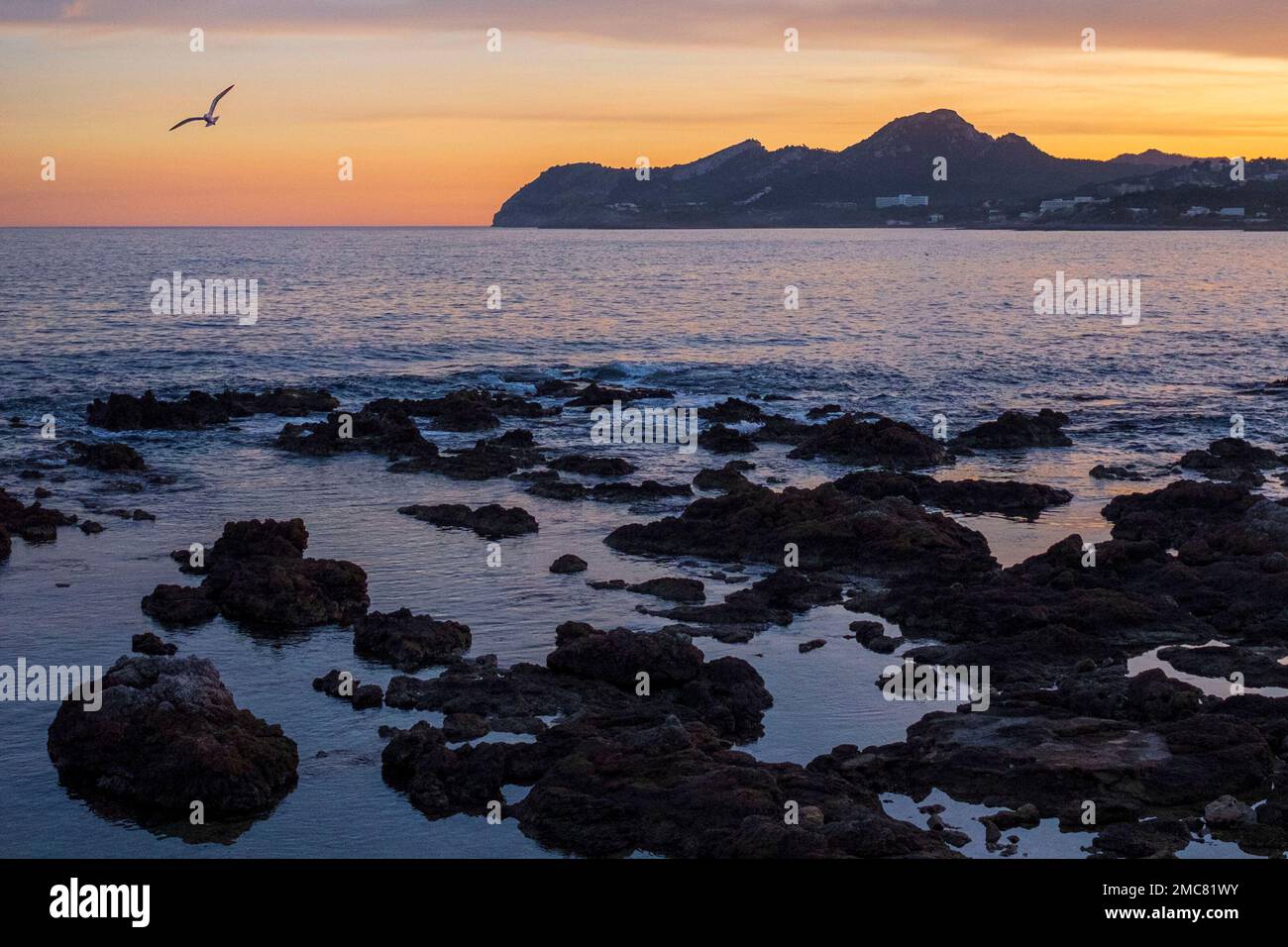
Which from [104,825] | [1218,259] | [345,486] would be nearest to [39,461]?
[345,486]

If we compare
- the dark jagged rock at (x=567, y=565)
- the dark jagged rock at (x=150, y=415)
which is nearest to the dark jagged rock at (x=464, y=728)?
the dark jagged rock at (x=567, y=565)

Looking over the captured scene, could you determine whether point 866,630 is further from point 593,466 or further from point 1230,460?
point 1230,460

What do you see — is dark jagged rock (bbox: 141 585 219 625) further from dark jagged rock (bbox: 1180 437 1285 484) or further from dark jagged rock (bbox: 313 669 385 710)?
dark jagged rock (bbox: 1180 437 1285 484)

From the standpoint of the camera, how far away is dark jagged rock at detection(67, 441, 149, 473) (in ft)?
112

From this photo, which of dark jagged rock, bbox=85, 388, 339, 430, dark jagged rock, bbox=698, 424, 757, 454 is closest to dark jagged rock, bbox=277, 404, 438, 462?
dark jagged rock, bbox=85, 388, 339, 430

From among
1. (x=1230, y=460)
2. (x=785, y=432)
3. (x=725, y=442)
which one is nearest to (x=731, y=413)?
(x=785, y=432)

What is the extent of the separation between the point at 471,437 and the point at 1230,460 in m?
21.1

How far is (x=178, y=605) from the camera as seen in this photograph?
20.9 m

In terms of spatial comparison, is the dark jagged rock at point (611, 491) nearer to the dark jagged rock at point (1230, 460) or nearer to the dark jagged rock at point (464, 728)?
the dark jagged rock at point (1230, 460)

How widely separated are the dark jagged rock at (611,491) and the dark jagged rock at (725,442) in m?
6.15

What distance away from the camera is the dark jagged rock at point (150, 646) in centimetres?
1892

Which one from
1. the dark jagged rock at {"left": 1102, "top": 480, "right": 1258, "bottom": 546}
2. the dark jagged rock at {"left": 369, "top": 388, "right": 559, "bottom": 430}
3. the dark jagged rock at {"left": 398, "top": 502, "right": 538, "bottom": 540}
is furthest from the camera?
the dark jagged rock at {"left": 369, "top": 388, "right": 559, "bottom": 430}

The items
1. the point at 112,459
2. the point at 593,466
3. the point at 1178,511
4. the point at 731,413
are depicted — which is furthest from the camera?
the point at 731,413

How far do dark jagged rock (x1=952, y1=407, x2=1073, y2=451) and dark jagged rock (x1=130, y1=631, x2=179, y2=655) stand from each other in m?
24.6
